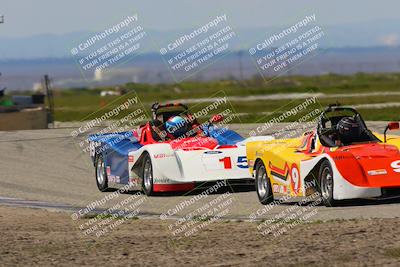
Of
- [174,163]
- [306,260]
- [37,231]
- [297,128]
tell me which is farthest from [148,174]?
[297,128]

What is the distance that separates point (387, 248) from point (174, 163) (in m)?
8.12

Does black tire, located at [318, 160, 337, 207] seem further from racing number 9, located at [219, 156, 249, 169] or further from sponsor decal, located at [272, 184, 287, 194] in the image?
racing number 9, located at [219, 156, 249, 169]

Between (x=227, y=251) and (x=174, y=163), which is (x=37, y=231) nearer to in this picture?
(x=227, y=251)

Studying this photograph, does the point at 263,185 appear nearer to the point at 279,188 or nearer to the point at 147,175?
the point at 279,188

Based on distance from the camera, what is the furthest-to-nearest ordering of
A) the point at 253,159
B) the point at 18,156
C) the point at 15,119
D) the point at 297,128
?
the point at 15,119
the point at 297,128
the point at 18,156
the point at 253,159

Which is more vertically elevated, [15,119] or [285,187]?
[15,119]

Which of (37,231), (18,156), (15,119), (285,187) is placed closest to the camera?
(37,231)

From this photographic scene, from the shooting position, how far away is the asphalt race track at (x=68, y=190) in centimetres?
1644

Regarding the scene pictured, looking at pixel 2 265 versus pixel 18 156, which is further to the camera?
pixel 18 156

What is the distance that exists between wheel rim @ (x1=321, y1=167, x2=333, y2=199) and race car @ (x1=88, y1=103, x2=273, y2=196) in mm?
2929

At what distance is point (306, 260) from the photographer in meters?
11.8

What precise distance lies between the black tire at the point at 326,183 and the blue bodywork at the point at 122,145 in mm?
4047

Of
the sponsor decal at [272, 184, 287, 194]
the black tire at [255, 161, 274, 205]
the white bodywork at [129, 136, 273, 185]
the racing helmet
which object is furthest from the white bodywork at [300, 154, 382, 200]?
the racing helmet

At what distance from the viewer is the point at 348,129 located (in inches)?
699
